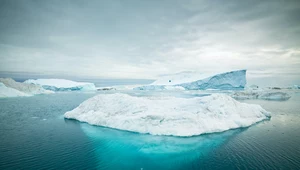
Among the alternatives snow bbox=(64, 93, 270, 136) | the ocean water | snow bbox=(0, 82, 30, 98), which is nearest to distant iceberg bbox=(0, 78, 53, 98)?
snow bbox=(0, 82, 30, 98)

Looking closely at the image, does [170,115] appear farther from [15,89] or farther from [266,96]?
[15,89]

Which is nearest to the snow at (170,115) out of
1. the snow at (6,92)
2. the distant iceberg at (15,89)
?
the snow at (6,92)

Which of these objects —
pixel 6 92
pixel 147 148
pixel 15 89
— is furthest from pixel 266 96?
pixel 15 89

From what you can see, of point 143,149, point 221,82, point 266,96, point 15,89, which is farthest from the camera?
point 221,82

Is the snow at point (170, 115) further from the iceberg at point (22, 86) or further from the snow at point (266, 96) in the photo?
the iceberg at point (22, 86)

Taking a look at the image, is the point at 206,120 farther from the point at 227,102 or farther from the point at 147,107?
the point at 147,107

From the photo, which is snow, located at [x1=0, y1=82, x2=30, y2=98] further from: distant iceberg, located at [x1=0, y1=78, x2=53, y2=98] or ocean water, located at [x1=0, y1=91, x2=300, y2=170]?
ocean water, located at [x1=0, y1=91, x2=300, y2=170]

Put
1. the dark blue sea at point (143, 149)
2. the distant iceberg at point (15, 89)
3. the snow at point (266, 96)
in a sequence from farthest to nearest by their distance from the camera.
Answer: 1. the distant iceberg at point (15, 89)
2. the snow at point (266, 96)
3. the dark blue sea at point (143, 149)

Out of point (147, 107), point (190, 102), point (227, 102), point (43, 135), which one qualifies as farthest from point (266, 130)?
point (43, 135)
